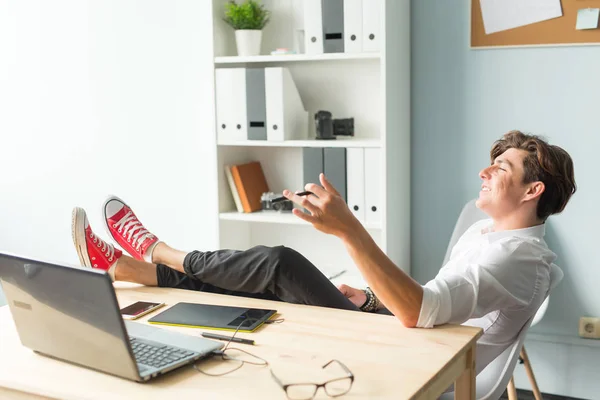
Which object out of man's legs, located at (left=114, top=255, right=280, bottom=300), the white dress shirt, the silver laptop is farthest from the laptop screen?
the white dress shirt

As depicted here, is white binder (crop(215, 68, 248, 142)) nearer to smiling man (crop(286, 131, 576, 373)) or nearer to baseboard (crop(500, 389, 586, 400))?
smiling man (crop(286, 131, 576, 373))

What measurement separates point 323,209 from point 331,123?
1.47 meters

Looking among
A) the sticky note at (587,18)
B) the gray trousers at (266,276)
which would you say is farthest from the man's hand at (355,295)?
the sticky note at (587,18)

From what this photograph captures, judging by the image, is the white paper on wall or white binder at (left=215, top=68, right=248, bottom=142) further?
white binder at (left=215, top=68, right=248, bottom=142)

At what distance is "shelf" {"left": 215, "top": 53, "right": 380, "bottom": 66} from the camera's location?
2.96m

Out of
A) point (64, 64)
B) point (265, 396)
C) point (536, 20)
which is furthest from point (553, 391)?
point (64, 64)

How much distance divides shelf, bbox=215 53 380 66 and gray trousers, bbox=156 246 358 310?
1.03m

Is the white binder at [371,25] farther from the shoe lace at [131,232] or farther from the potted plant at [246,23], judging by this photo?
the shoe lace at [131,232]

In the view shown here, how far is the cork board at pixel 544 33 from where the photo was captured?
286 cm

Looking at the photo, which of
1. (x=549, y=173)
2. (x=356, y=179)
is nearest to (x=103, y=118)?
(x=356, y=179)

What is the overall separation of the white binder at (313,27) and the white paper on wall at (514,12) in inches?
25.5

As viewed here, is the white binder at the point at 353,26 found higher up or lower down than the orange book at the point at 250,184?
higher up

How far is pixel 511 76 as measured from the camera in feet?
9.89

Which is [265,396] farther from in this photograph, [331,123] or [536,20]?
[536,20]
